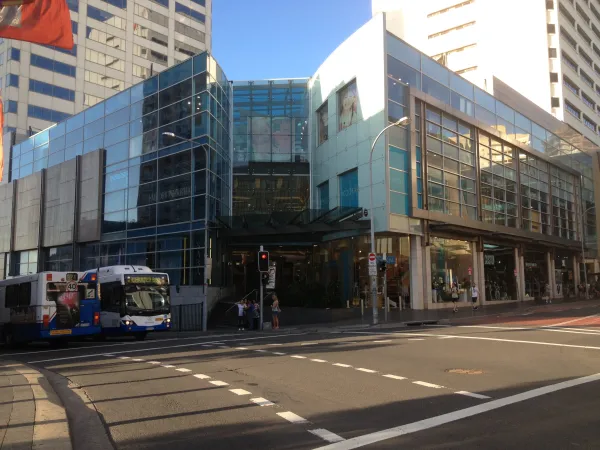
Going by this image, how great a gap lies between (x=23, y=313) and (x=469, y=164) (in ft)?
102

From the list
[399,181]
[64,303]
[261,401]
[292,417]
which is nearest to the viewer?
[292,417]

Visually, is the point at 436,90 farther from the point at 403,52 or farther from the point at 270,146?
the point at 270,146

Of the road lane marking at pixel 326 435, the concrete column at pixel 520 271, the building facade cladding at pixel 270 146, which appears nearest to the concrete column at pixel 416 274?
the building facade cladding at pixel 270 146

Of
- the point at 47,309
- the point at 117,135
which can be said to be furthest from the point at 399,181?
the point at 117,135

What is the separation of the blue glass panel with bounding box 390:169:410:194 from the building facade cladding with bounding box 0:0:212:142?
137 ft

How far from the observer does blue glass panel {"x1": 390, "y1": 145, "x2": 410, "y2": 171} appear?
32.0 m

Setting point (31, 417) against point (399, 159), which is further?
point (399, 159)

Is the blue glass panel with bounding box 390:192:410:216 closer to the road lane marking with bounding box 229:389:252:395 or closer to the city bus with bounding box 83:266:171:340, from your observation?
the city bus with bounding box 83:266:171:340

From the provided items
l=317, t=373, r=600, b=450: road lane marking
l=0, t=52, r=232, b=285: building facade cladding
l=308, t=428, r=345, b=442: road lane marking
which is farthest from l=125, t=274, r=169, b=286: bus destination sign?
l=317, t=373, r=600, b=450: road lane marking

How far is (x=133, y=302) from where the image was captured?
22.0m

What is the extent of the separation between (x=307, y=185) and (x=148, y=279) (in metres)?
20.8

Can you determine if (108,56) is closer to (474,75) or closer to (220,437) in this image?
(474,75)

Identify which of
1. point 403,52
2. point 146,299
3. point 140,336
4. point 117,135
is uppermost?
point 403,52

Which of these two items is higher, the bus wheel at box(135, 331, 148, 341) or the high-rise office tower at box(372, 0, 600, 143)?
the high-rise office tower at box(372, 0, 600, 143)
